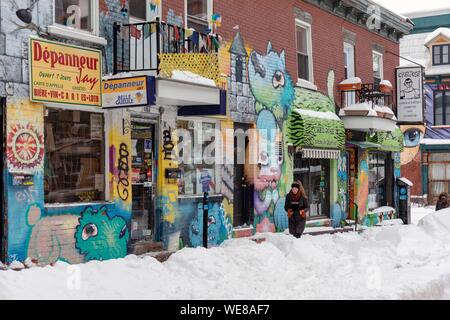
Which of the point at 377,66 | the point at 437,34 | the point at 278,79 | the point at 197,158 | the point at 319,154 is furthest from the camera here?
the point at 437,34

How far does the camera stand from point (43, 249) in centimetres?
1027

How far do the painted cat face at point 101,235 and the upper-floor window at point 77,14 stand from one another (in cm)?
313

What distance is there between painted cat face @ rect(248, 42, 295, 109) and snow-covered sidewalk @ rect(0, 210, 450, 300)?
4.03 metres

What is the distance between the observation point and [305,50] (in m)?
18.4

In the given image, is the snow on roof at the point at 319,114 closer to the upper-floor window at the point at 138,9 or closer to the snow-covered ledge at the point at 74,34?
the upper-floor window at the point at 138,9

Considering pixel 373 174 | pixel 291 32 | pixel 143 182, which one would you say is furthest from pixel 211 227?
pixel 373 174

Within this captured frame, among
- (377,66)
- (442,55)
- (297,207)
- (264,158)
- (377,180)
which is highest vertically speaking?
(442,55)

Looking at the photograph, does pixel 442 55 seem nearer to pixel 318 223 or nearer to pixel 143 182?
pixel 318 223

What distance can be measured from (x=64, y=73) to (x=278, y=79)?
23.7 feet

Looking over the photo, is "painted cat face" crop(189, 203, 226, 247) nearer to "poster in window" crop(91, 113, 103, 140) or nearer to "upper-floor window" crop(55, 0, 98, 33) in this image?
"poster in window" crop(91, 113, 103, 140)

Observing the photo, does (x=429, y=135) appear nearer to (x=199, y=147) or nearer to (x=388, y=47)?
(x=388, y=47)

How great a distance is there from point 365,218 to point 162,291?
44.3 ft

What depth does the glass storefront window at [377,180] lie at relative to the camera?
22078 millimetres

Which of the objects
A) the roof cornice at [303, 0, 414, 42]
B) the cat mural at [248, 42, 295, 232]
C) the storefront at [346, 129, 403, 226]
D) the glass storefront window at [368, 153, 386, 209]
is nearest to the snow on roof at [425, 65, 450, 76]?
the roof cornice at [303, 0, 414, 42]
